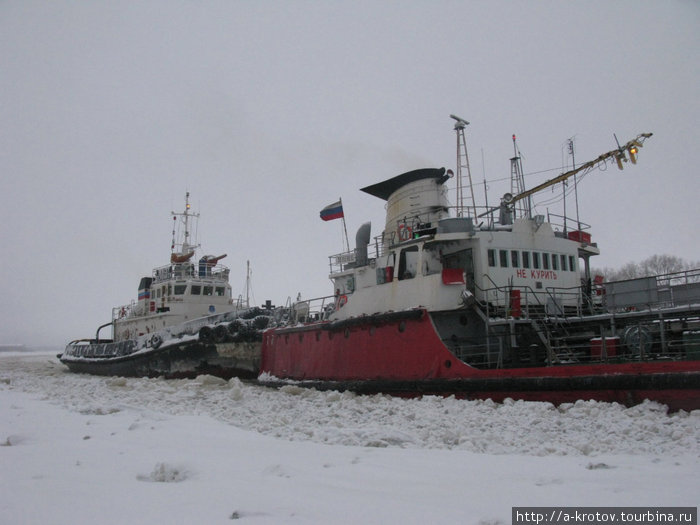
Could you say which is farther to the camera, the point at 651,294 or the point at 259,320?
the point at 259,320

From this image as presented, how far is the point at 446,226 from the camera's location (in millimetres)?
12562

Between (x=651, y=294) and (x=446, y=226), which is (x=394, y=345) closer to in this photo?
(x=446, y=226)

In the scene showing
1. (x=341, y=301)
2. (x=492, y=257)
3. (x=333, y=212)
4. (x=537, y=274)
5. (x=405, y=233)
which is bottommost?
(x=341, y=301)

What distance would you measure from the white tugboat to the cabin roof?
21.1 feet

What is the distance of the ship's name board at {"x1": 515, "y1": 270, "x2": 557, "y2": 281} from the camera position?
41.7ft

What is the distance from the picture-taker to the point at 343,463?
5.14 m

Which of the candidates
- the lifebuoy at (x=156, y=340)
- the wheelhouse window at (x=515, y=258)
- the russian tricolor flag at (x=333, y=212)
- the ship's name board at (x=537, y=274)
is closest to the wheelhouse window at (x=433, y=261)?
the wheelhouse window at (x=515, y=258)

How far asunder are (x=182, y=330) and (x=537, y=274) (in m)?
14.1

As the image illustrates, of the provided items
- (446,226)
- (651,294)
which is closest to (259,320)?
(446,226)

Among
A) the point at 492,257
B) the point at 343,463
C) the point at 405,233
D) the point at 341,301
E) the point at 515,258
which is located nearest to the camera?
the point at 343,463

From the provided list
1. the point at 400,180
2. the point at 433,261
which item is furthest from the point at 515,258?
the point at 400,180

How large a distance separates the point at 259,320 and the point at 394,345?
854 centimetres

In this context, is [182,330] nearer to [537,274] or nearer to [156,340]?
[156,340]

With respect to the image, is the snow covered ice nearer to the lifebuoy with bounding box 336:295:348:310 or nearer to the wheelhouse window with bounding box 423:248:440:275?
the wheelhouse window with bounding box 423:248:440:275
